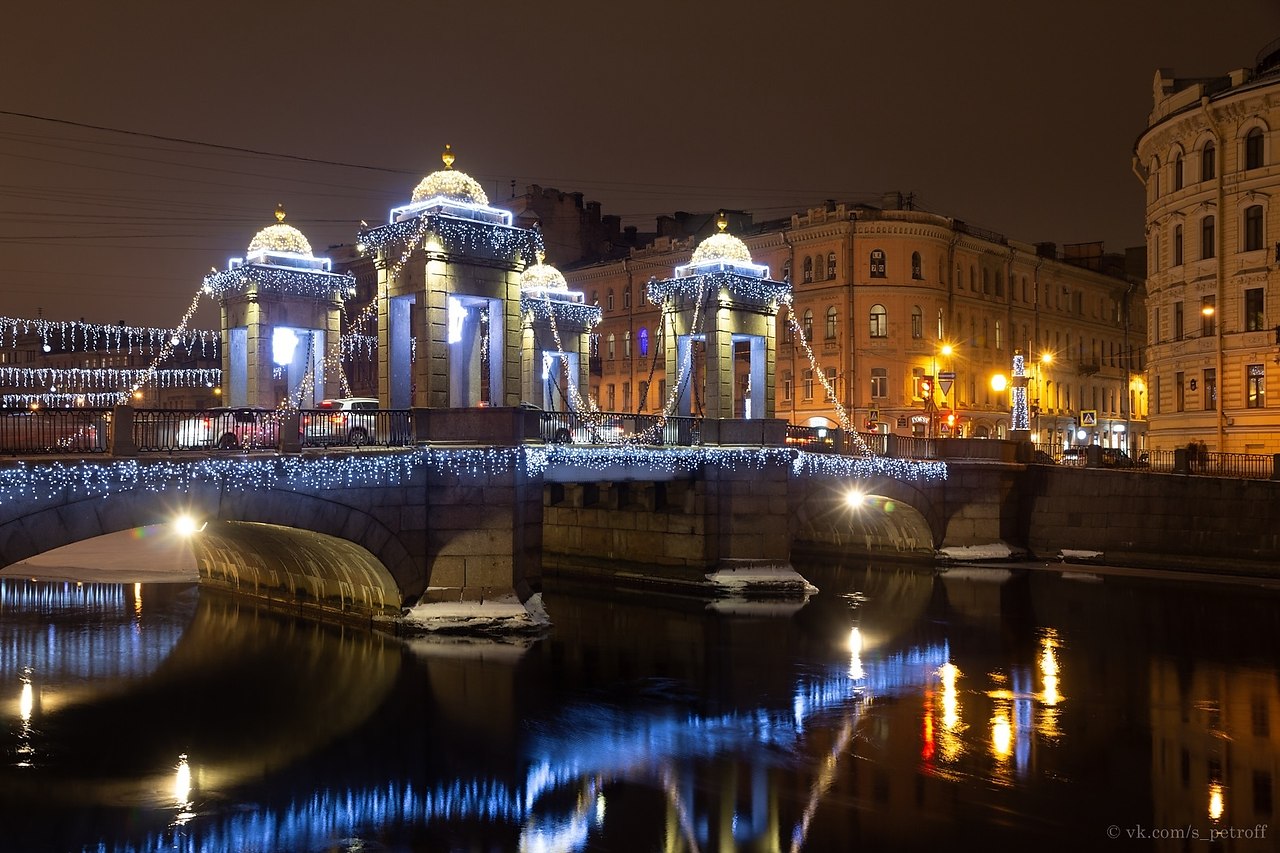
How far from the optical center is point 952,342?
58625 millimetres

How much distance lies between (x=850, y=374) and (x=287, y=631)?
36038 millimetres

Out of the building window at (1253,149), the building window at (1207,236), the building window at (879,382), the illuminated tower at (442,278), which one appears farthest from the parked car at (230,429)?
the building window at (879,382)

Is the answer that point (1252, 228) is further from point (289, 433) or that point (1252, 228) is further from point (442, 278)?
point (289, 433)

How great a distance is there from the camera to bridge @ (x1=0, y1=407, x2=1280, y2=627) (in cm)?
2050

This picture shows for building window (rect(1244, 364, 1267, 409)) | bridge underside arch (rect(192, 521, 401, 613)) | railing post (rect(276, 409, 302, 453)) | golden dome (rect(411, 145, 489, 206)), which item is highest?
golden dome (rect(411, 145, 489, 206))

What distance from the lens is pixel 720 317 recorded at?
3288 cm

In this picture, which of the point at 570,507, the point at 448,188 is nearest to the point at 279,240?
the point at 448,188

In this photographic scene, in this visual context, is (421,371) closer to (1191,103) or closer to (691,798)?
(691,798)

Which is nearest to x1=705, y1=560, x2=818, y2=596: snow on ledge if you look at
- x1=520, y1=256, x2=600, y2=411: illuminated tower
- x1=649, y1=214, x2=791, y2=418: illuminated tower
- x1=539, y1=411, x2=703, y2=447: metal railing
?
x1=539, y1=411, x2=703, y2=447: metal railing

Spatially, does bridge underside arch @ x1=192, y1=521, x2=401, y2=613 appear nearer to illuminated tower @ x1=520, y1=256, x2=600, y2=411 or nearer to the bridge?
the bridge

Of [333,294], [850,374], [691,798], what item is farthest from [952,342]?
[691,798]

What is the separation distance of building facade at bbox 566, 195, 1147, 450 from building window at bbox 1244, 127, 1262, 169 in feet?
40.3

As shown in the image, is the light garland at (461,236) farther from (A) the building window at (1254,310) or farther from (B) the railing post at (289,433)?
(A) the building window at (1254,310)

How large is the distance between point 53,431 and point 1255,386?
41391mm
